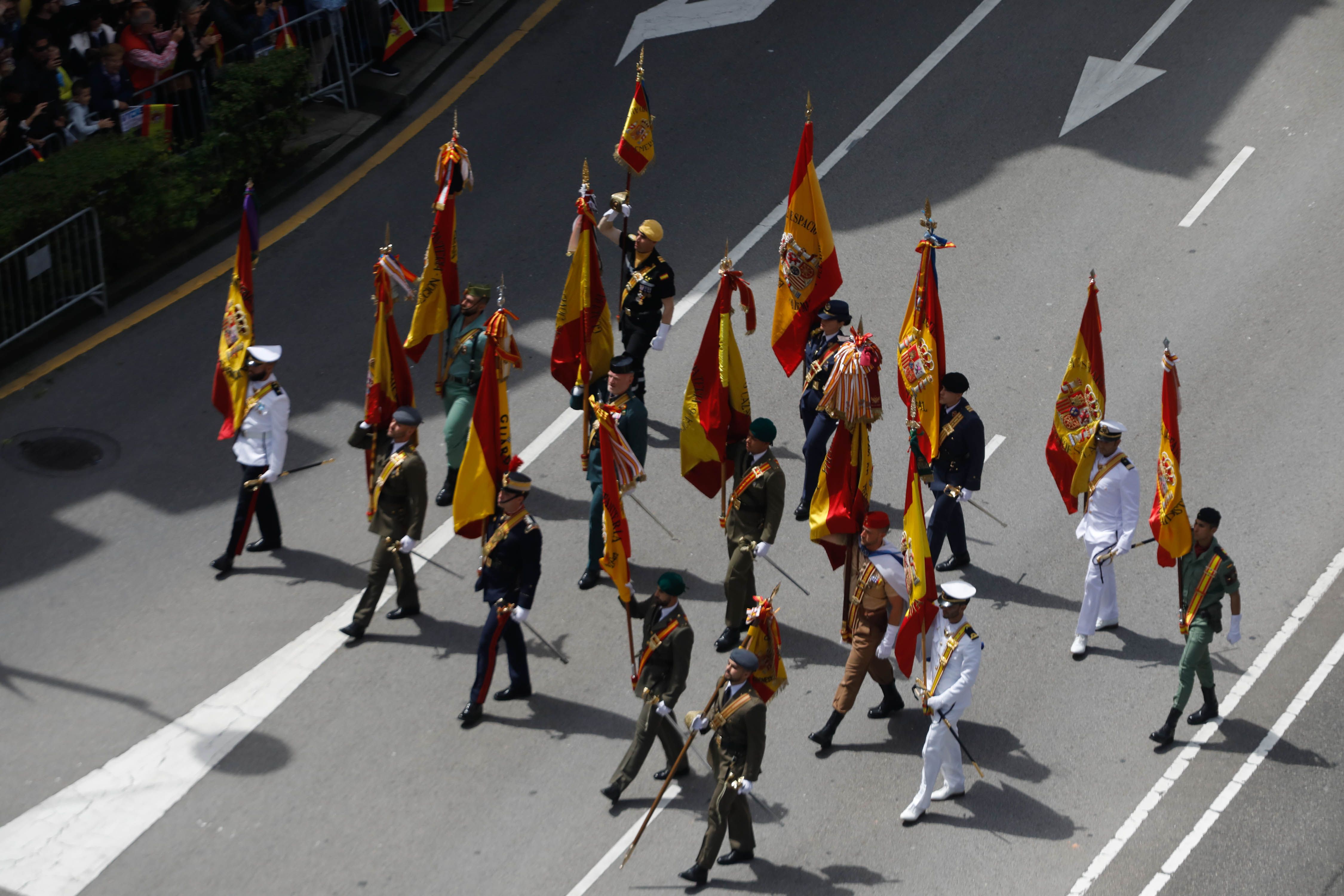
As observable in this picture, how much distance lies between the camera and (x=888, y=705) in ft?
40.7

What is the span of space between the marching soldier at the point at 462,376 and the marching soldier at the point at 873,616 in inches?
161

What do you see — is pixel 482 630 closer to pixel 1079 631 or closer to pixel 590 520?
pixel 590 520

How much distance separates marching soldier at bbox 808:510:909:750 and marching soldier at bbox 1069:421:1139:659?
5.97ft

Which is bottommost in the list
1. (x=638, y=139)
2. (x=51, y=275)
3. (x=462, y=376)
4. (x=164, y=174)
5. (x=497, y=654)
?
(x=497, y=654)

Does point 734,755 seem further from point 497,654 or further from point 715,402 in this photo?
point 715,402

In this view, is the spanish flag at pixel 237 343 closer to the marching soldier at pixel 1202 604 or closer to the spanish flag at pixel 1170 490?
the spanish flag at pixel 1170 490

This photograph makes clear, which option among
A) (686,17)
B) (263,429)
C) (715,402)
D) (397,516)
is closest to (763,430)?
(715,402)

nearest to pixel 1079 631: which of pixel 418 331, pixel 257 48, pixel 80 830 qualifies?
pixel 418 331

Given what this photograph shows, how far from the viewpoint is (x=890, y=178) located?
19.1m

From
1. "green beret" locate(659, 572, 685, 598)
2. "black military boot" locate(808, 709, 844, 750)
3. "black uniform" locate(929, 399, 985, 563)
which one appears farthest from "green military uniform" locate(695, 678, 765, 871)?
"black uniform" locate(929, 399, 985, 563)

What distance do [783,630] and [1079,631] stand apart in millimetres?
2400

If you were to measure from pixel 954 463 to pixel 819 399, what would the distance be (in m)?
1.56

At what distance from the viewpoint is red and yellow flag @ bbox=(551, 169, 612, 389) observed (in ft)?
48.2

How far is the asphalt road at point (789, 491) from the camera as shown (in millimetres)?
11367
